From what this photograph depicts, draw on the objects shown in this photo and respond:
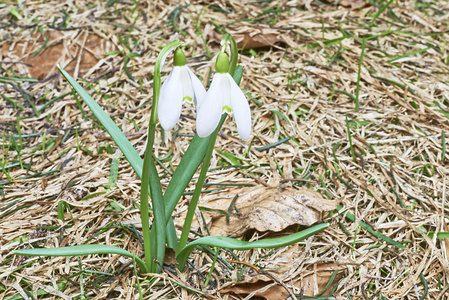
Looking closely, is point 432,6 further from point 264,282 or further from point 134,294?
Answer: point 134,294

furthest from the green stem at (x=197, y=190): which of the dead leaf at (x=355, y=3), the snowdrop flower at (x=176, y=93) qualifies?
the dead leaf at (x=355, y=3)

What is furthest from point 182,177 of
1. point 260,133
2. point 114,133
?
point 260,133

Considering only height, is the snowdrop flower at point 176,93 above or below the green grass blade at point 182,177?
above

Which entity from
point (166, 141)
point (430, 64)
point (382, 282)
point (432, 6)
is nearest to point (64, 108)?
point (166, 141)

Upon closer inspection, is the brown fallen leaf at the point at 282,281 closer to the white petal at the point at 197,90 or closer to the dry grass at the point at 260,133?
the dry grass at the point at 260,133

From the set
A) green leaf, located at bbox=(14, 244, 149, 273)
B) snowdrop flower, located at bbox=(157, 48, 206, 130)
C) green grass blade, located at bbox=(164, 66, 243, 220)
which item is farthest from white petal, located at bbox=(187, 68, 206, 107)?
green leaf, located at bbox=(14, 244, 149, 273)

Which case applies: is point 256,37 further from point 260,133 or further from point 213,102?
point 213,102
